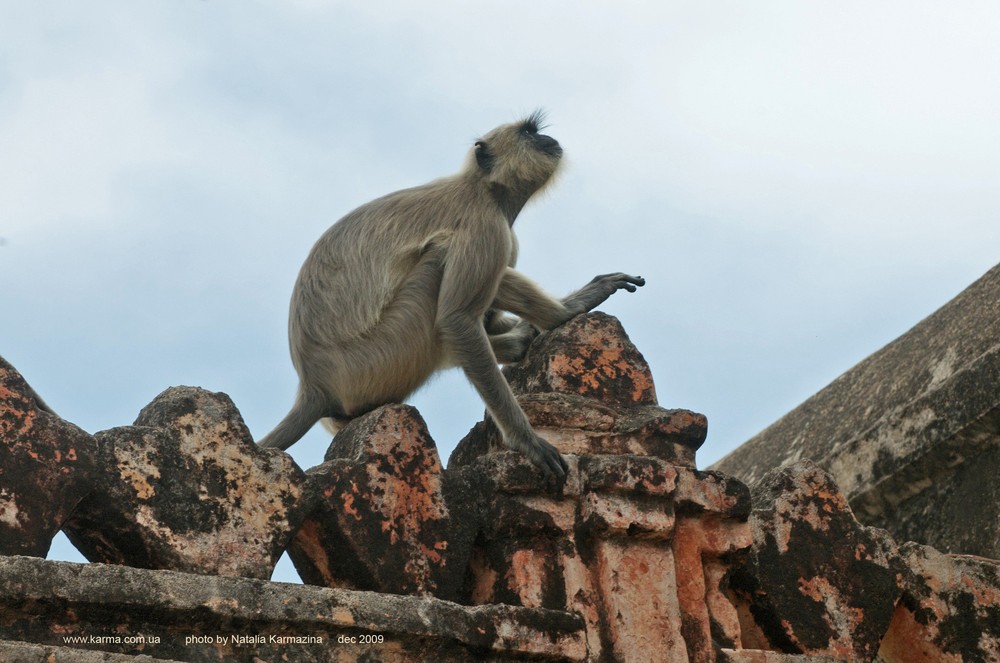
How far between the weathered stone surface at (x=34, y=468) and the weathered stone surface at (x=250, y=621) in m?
0.12

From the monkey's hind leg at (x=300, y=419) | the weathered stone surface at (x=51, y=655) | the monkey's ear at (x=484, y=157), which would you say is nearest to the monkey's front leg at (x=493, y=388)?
the monkey's hind leg at (x=300, y=419)

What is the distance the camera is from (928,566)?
4035mm

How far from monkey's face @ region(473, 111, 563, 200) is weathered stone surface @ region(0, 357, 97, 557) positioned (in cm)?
236

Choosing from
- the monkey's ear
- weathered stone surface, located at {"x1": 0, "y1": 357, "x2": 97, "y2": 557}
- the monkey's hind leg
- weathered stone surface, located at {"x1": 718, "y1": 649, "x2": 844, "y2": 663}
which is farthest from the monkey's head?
weathered stone surface, located at {"x1": 0, "y1": 357, "x2": 97, "y2": 557}

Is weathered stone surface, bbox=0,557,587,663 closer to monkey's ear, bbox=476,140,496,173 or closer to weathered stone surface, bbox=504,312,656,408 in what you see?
weathered stone surface, bbox=504,312,656,408

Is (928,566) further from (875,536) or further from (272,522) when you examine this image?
(272,522)

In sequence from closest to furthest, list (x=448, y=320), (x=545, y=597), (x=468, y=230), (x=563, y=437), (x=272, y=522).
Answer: (x=272, y=522), (x=545, y=597), (x=563, y=437), (x=448, y=320), (x=468, y=230)

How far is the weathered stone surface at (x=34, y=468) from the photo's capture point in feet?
9.66

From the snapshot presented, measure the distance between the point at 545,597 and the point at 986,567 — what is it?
51.3 inches

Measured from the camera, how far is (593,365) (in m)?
4.00

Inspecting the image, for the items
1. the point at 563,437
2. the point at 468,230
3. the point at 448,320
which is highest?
the point at 468,230

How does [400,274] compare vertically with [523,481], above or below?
above

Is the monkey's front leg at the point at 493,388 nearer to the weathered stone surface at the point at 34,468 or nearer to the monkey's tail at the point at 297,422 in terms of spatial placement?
the monkey's tail at the point at 297,422

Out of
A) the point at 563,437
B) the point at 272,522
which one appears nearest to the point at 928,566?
the point at 563,437
